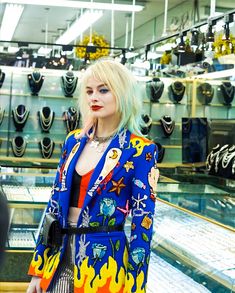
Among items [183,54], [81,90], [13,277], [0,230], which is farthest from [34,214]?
[0,230]

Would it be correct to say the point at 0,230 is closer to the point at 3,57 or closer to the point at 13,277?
the point at 13,277

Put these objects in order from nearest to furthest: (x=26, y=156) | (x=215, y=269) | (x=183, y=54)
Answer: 1. (x=215, y=269)
2. (x=183, y=54)
3. (x=26, y=156)

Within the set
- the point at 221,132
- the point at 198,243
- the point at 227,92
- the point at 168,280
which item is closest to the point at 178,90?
the point at 227,92

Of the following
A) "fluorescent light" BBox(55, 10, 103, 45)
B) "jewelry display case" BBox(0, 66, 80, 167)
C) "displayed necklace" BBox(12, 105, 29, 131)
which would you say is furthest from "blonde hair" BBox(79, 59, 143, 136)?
"displayed necklace" BBox(12, 105, 29, 131)

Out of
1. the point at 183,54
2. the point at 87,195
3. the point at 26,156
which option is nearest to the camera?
the point at 87,195

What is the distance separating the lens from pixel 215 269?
2357mm

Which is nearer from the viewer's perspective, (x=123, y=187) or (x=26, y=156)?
(x=123, y=187)

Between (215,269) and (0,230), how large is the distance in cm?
181

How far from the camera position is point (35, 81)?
34.2 feet

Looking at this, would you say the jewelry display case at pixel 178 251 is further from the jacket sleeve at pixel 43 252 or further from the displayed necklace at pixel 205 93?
the displayed necklace at pixel 205 93

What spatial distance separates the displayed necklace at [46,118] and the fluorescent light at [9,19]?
1898mm

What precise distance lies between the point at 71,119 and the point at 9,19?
3947mm

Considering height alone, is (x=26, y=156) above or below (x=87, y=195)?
below

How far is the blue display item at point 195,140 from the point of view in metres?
7.62
